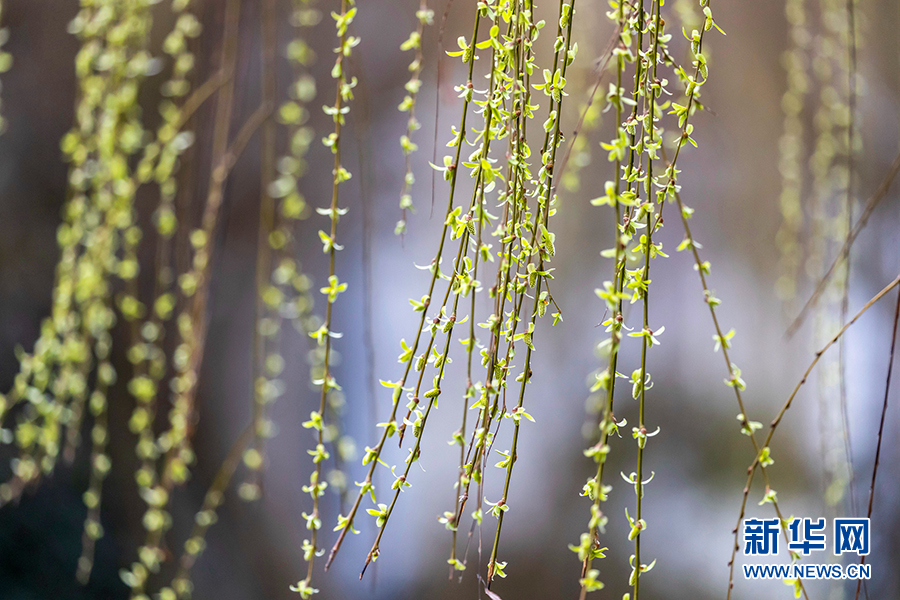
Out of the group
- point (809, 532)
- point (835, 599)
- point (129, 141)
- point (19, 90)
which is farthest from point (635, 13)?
point (19, 90)

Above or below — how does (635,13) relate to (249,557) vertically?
above

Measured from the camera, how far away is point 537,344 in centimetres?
133

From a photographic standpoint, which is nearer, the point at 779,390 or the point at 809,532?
the point at 809,532

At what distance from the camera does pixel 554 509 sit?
49.9 inches

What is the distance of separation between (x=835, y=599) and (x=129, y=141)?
143cm

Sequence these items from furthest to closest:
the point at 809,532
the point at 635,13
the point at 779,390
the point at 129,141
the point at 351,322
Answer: the point at 351,322 < the point at 779,390 < the point at 809,532 < the point at 129,141 < the point at 635,13

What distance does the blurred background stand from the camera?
122cm

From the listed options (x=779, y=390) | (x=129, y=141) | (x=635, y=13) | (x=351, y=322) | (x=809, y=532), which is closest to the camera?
(x=635, y=13)

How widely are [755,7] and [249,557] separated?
5.27 ft

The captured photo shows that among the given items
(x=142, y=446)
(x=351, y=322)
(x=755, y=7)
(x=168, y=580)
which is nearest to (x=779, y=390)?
(x=755, y=7)

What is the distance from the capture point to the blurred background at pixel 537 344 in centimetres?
122

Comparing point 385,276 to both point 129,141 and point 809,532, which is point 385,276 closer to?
point 129,141

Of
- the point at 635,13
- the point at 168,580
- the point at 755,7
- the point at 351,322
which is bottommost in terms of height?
the point at 168,580

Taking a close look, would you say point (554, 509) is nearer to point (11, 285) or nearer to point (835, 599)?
point (835, 599)
